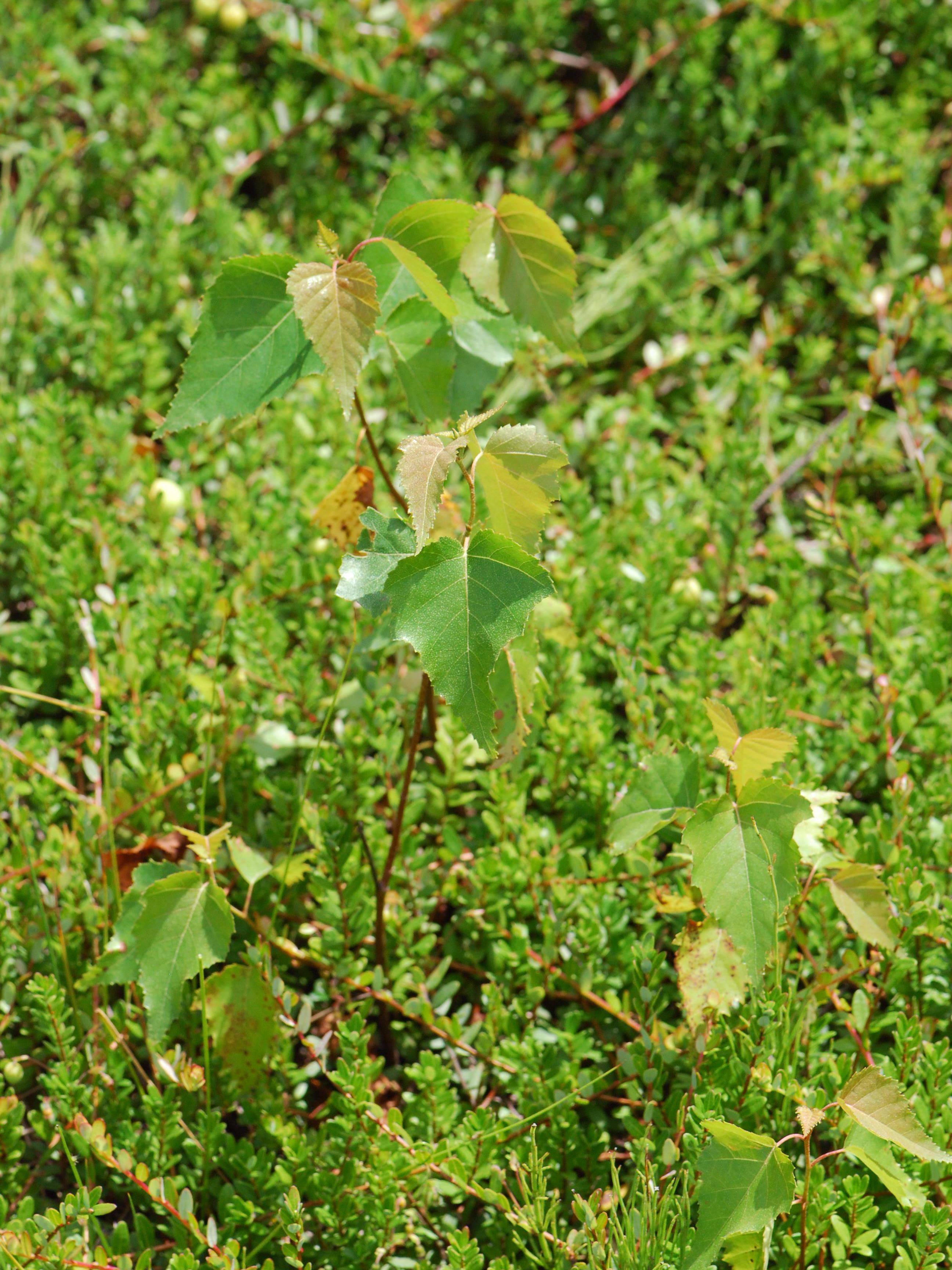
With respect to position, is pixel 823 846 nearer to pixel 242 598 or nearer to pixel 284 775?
pixel 284 775

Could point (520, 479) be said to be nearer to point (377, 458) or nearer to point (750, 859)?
point (377, 458)

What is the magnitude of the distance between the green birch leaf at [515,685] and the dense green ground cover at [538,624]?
23 centimetres

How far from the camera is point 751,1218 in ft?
3.78

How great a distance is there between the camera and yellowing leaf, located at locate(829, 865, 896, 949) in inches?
55.5

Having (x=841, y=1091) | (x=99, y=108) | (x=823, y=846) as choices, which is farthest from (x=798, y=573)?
(x=99, y=108)

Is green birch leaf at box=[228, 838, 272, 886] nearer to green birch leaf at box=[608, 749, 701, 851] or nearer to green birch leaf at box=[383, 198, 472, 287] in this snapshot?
green birch leaf at box=[608, 749, 701, 851]

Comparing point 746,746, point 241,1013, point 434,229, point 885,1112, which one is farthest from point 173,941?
point 434,229

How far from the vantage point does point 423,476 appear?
3.86 ft

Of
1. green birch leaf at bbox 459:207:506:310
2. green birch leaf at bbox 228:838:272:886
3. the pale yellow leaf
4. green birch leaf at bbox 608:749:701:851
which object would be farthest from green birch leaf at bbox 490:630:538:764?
green birch leaf at bbox 459:207:506:310

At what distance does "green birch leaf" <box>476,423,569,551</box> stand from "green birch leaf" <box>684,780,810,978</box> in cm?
40

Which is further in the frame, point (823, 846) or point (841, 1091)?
point (823, 846)

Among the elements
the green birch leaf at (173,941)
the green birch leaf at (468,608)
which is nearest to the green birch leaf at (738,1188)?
the green birch leaf at (468,608)

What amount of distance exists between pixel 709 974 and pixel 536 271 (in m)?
0.97

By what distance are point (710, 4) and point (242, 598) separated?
2.46m
